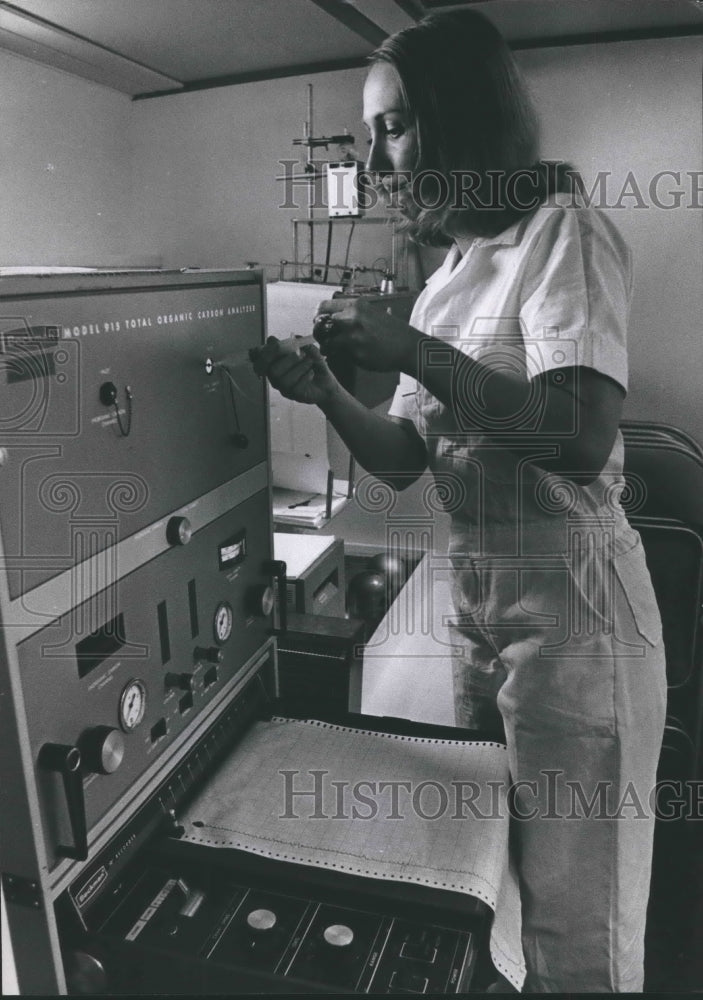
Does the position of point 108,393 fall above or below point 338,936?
above

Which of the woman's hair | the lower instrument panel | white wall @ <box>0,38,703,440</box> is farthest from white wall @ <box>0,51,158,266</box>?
the lower instrument panel

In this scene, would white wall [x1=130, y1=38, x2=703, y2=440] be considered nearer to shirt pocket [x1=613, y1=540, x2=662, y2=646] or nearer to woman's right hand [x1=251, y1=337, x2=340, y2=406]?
woman's right hand [x1=251, y1=337, x2=340, y2=406]

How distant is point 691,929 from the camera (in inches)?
71.4

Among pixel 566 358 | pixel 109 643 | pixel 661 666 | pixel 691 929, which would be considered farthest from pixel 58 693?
pixel 691 929

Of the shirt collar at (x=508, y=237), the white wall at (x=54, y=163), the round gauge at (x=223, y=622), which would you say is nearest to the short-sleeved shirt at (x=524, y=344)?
the shirt collar at (x=508, y=237)

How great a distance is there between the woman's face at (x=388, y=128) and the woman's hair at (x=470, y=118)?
1cm

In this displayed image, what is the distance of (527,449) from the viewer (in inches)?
36.5

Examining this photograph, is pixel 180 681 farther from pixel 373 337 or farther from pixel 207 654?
pixel 373 337

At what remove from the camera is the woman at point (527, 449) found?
87cm

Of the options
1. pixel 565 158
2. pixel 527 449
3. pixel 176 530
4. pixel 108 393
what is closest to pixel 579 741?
pixel 527 449

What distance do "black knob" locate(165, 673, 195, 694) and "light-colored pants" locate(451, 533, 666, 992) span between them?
45cm

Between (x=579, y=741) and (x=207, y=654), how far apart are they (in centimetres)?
51

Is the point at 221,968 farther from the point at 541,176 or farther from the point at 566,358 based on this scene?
the point at 541,176

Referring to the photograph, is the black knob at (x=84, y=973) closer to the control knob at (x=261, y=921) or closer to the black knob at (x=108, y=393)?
the control knob at (x=261, y=921)
